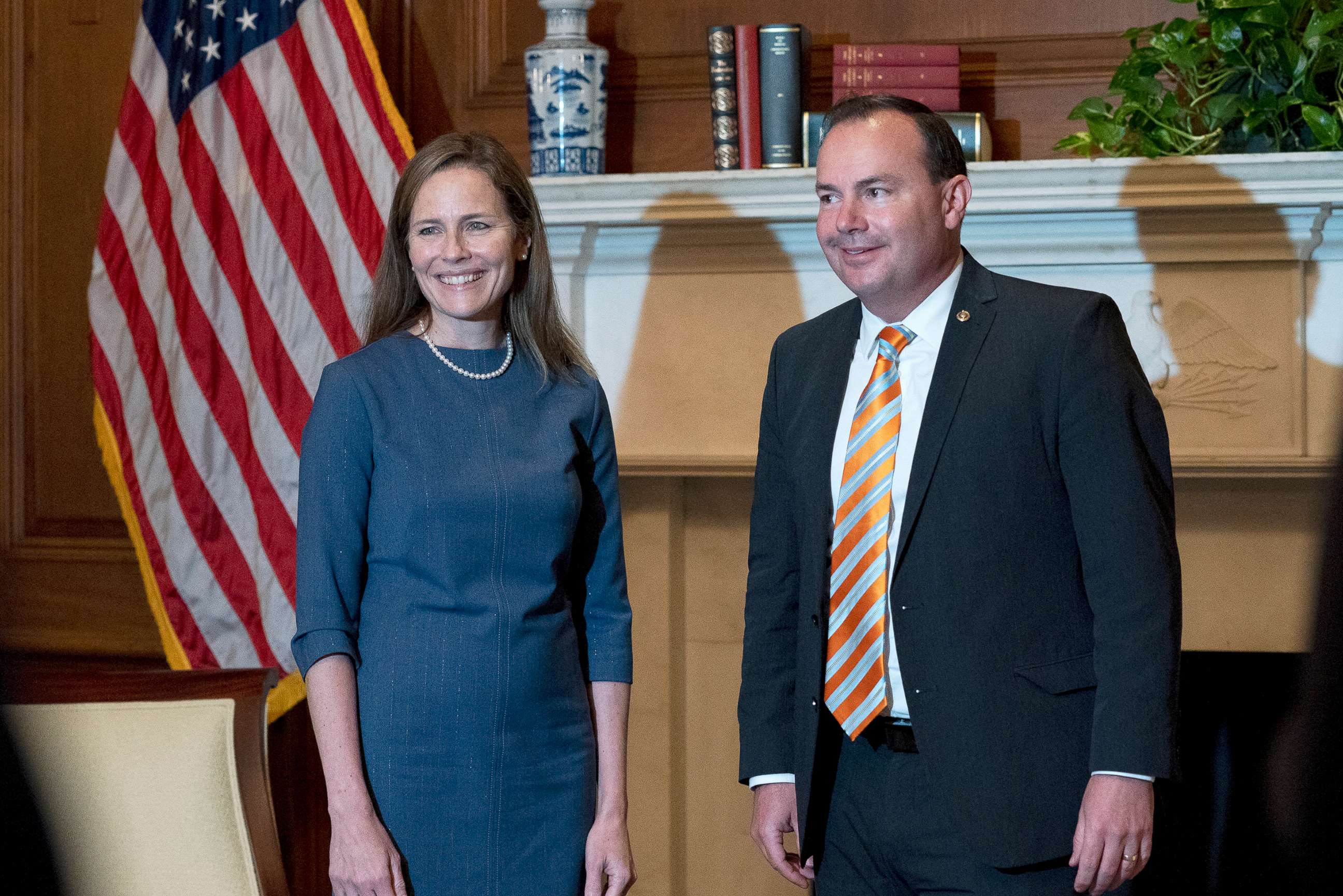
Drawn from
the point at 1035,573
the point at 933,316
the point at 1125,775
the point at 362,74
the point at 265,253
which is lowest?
the point at 1125,775

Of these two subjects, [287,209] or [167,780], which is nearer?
[167,780]

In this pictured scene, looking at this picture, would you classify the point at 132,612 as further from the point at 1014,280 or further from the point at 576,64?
the point at 1014,280

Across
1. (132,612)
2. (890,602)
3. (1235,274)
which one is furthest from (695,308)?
(132,612)

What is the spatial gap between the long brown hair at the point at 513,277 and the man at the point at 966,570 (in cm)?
Result: 38

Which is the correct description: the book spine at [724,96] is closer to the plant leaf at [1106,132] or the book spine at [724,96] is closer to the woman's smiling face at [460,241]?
the plant leaf at [1106,132]

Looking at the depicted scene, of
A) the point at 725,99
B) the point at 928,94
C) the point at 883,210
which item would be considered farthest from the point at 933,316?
the point at 725,99

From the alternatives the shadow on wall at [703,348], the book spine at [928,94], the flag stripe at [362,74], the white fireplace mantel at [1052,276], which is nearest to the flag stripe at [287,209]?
the flag stripe at [362,74]

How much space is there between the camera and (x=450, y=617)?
171cm

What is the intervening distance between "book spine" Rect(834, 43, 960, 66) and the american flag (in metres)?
0.98

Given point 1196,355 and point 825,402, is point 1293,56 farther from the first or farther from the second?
point 825,402

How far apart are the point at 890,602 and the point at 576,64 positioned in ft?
5.07

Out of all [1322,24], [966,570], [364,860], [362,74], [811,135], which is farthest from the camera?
[362,74]

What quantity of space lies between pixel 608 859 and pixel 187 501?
1.73m

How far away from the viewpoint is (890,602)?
5.90ft
